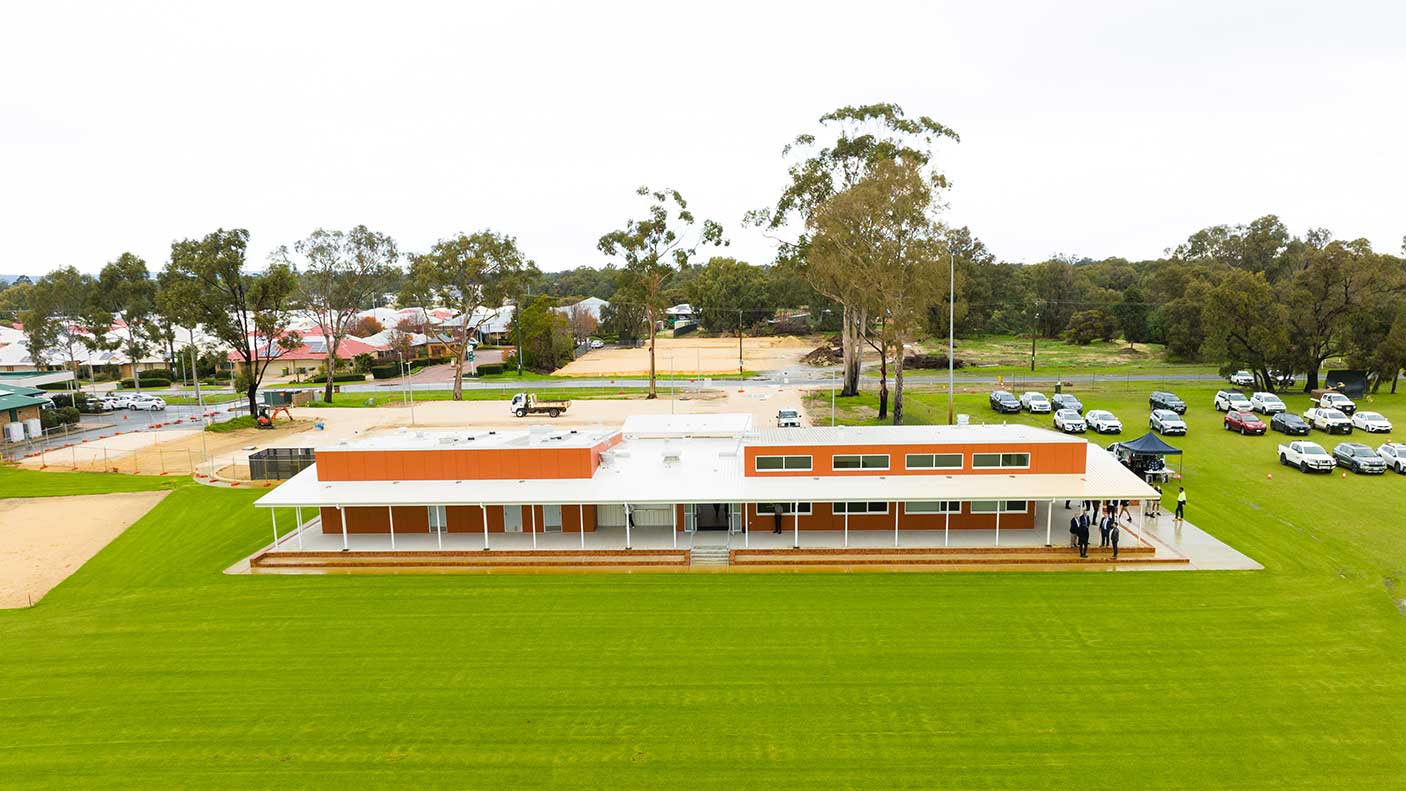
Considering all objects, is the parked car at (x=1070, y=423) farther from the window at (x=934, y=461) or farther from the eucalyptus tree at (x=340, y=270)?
the eucalyptus tree at (x=340, y=270)

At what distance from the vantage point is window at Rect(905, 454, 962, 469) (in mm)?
26344

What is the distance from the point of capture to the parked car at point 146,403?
204 ft

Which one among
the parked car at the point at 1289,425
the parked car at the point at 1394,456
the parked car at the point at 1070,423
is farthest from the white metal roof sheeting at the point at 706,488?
the parked car at the point at 1289,425

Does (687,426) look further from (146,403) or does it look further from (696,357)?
(696,357)

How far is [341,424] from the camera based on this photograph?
2099 inches

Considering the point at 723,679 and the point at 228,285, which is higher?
Answer: the point at 228,285

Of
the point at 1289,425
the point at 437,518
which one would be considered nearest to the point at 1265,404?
the point at 1289,425

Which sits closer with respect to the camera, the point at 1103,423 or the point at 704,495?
the point at 704,495

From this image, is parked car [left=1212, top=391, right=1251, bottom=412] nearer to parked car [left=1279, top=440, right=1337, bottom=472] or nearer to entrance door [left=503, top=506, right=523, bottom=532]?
parked car [left=1279, top=440, right=1337, bottom=472]

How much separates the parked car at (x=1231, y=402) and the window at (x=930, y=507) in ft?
109

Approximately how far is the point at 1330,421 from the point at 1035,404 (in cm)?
1493

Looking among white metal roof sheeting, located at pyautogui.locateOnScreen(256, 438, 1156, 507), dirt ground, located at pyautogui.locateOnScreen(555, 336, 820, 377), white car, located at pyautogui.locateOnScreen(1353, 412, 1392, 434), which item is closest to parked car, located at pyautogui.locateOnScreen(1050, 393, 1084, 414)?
white car, located at pyautogui.locateOnScreen(1353, 412, 1392, 434)

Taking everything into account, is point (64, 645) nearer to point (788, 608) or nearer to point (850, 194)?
point (788, 608)

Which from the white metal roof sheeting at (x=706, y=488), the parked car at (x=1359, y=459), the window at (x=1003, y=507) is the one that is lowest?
the parked car at (x=1359, y=459)
